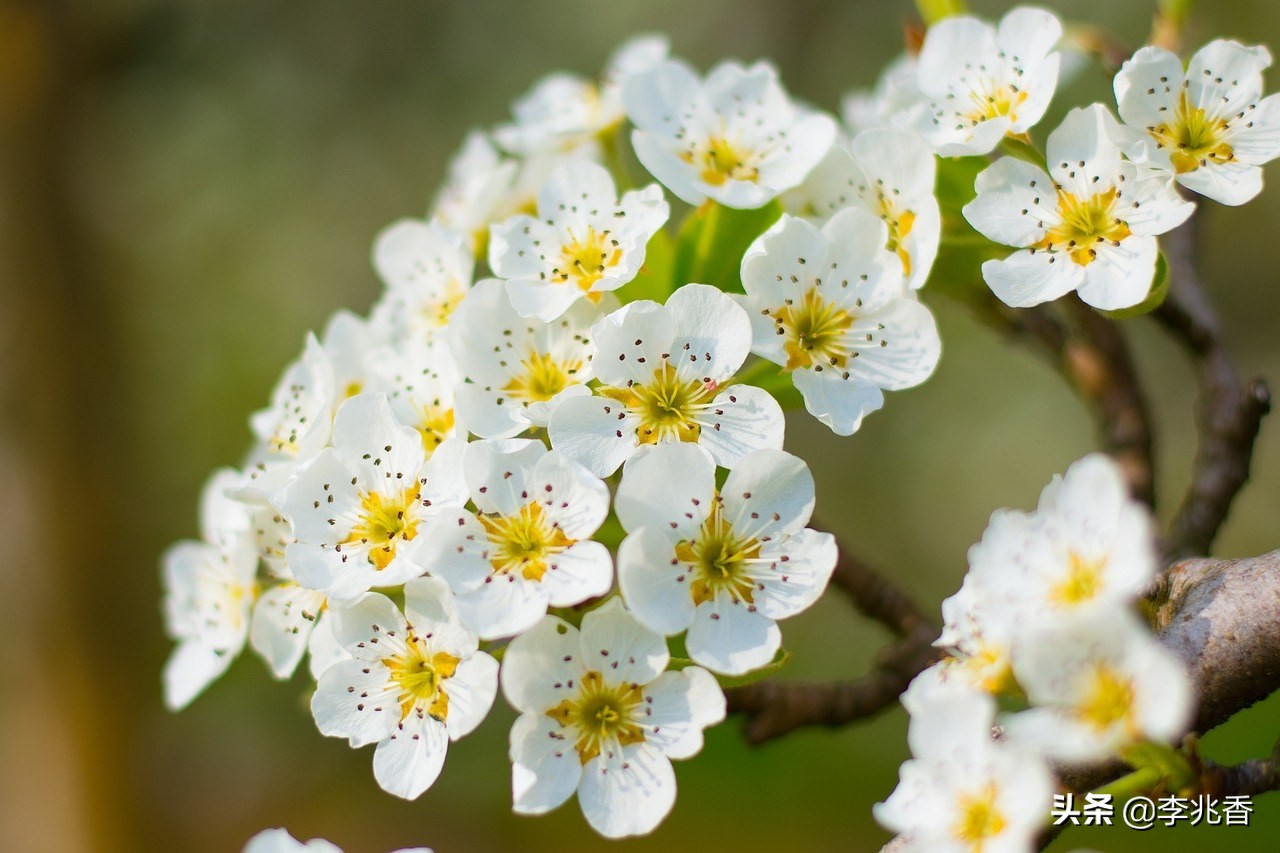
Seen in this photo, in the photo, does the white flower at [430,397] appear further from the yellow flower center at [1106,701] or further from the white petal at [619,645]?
the yellow flower center at [1106,701]

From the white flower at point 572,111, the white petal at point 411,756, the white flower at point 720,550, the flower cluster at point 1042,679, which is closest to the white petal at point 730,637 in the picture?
the white flower at point 720,550

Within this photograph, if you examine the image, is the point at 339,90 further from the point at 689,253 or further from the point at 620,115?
the point at 689,253

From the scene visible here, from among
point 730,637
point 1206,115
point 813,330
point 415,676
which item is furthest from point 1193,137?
point 415,676

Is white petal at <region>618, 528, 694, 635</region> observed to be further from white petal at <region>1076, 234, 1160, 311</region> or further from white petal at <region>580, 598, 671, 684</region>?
white petal at <region>1076, 234, 1160, 311</region>

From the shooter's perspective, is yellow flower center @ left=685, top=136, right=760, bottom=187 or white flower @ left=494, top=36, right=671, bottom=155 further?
white flower @ left=494, top=36, right=671, bottom=155

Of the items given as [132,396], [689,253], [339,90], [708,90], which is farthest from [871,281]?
[339,90]

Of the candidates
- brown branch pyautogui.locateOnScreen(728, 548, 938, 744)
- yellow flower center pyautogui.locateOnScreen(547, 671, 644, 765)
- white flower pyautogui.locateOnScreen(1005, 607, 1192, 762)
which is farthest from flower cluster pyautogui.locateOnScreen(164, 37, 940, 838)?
brown branch pyautogui.locateOnScreen(728, 548, 938, 744)

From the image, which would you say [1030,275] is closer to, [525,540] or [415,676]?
[525,540]

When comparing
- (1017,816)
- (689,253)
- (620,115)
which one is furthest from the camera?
(620,115)
